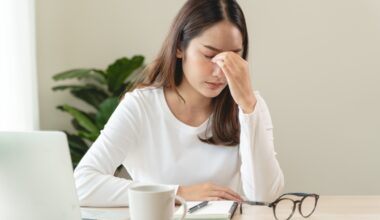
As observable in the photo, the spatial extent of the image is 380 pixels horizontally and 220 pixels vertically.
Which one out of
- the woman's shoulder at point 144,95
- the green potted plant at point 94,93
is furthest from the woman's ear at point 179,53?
the green potted plant at point 94,93

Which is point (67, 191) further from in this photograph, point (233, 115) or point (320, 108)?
point (320, 108)

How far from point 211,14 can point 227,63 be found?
189 millimetres

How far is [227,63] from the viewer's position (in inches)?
58.9

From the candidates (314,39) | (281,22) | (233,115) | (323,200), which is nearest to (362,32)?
(314,39)

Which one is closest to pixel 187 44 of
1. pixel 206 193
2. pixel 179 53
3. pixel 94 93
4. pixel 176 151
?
pixel 179 53

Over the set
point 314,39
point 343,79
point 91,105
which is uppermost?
point 314,39

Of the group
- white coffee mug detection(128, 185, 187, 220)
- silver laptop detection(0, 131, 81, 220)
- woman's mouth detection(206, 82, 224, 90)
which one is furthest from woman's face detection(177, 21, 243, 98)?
silver laptop detection(0, 131, 81, 220)

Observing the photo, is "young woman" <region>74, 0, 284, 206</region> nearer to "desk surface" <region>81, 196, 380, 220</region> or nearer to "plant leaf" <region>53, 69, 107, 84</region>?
"desk surface" <region>81, 196, 380, 220</region>

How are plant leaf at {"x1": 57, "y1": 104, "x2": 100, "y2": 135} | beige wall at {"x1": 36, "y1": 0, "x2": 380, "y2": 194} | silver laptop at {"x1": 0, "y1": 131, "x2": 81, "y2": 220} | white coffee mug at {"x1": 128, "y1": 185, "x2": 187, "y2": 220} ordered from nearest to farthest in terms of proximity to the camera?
silver laptop at {"x1": 0, "y1": 131, "x2": 81, "y2": 220} < white coffee mug at {"x1": 128, "y1": 185, "x2": 187, "y2": 220} < plant leaf at {"x1": 57, "y1": 104, "x2": 100, "y2": 135} < beige wall at {"x1": 36, "y1": 0, "x2": 380, "y2": 194}

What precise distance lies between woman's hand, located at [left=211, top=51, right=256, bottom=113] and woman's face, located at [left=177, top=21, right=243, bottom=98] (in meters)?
0.07

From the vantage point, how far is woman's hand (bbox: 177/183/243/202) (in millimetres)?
1367

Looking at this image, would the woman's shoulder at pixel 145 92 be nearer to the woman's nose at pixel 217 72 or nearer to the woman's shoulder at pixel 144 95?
the woman's shoulder at pixel 144 95

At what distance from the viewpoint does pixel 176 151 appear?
5.47 ft

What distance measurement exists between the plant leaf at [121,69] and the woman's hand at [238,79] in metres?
1.38
